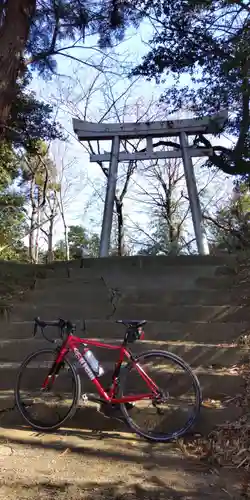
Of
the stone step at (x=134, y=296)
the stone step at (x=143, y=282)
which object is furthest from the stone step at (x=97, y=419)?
the stone step at (x=143, y=282)

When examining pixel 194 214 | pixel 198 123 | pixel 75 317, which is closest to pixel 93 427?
pixel 75 317

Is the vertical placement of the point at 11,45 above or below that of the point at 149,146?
below

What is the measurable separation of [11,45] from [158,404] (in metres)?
5.45

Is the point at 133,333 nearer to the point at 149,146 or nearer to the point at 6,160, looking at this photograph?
the point at 149,146

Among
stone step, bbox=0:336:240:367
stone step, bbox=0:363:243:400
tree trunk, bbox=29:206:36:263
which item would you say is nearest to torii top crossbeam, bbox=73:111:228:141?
stone step, bbox=0:336:240:367

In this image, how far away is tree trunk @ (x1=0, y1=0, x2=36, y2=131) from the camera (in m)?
6.24

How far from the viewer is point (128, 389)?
339cm

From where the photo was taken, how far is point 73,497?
2.31 meters

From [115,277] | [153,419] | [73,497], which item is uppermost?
[115,277]

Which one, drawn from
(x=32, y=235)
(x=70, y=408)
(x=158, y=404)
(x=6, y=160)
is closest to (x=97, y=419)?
(x=70, y=408)

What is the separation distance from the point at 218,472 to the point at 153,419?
2.49 feet

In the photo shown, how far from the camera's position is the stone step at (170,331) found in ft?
14.6

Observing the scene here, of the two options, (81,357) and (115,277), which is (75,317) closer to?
(115,277)

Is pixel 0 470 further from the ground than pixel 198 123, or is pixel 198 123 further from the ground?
pixel 198 123
